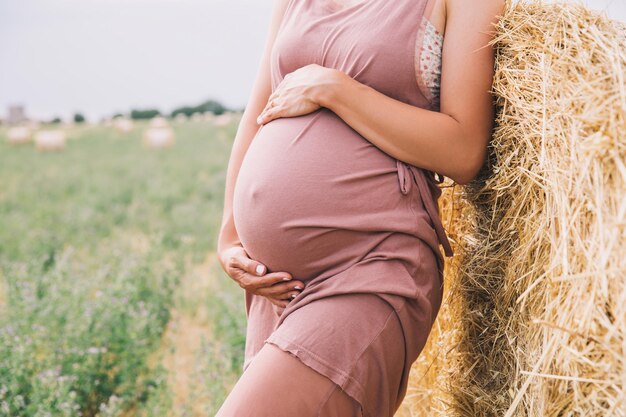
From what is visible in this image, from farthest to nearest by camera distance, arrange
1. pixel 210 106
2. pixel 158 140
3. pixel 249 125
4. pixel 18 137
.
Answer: pixel 210 106, pixel 18 137, pixel 158 140, pixel 249 125

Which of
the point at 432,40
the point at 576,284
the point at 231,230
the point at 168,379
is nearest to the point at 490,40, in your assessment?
the point at 432,40

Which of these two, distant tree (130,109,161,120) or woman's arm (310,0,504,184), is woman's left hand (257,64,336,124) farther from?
distant tree (130,109,161,120)

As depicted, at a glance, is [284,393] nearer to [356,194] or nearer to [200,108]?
[356,194]

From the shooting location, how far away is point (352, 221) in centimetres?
147

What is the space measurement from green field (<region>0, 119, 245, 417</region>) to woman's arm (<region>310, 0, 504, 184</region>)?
1.75 meters

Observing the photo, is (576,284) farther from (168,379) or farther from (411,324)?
(168,379)

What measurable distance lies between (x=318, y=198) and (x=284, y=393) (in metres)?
0.49

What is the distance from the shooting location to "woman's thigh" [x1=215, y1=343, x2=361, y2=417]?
4.28ft

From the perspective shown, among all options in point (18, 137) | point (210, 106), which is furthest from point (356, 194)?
point (210, 106)

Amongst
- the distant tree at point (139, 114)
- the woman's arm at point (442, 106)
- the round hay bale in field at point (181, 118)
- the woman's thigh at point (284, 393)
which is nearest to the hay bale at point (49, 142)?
the round hay bale in field at point (181, 118)

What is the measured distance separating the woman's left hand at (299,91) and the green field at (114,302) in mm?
1633

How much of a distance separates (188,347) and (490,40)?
121 inches

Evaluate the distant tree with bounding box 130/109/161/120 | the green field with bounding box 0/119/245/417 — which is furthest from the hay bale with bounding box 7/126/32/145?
the distant tree with bounding box 130/109/161/120

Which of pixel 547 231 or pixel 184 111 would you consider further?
pixel 184 111
